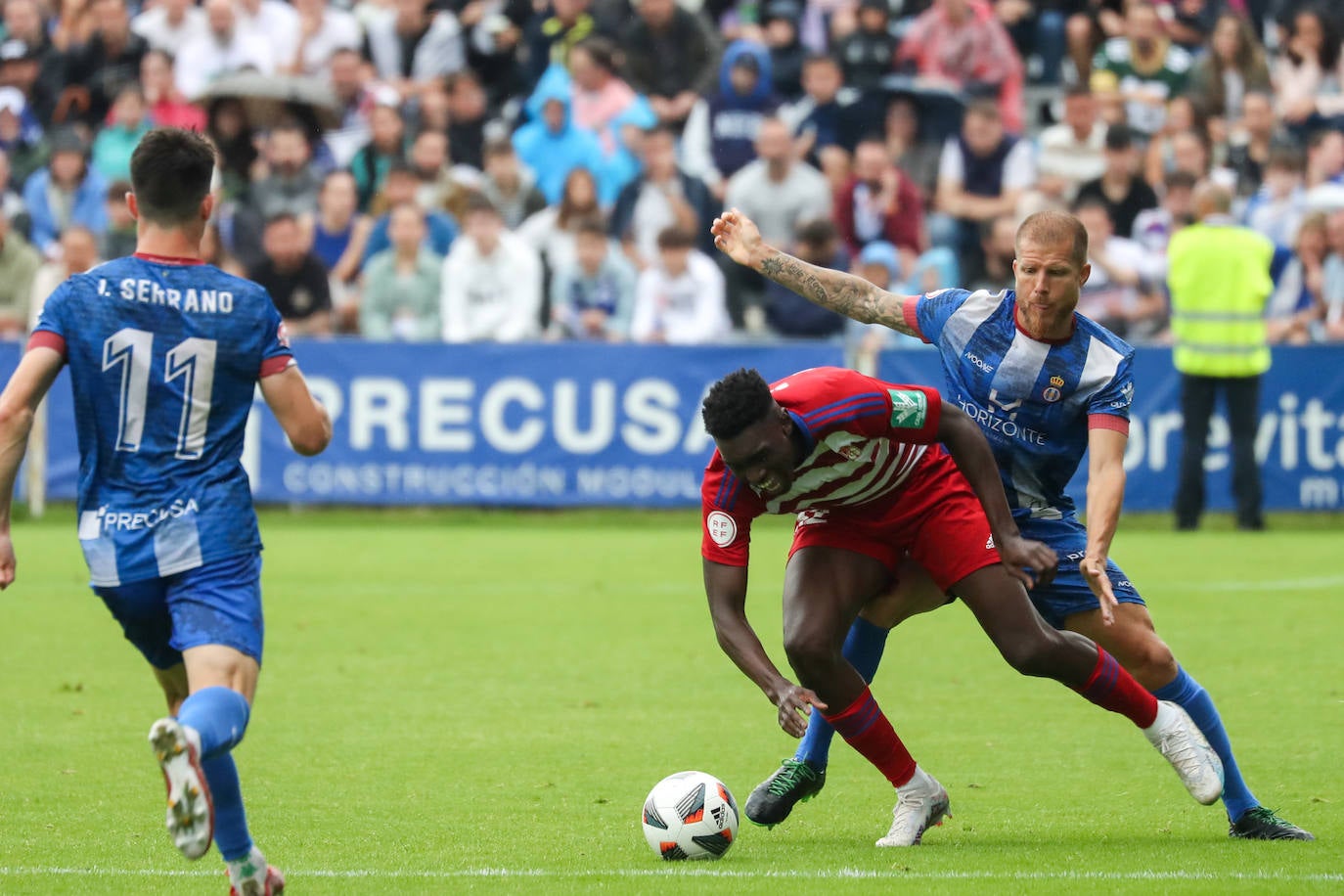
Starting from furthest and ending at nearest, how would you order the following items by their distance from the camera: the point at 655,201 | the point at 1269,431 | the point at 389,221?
the point at 655,201 < the point at 389,221 < the point at 1269,431

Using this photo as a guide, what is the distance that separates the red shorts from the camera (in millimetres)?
6555

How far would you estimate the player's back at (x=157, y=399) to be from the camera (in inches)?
202

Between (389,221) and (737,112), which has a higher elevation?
(737,112)

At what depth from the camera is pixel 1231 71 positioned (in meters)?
21.3

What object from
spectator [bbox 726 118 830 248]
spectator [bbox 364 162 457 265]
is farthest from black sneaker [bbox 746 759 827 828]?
spectator [bbox 364 162 457 265]

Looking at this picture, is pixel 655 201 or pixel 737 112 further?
pixel 737 112

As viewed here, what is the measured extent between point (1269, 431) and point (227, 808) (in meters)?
13.3

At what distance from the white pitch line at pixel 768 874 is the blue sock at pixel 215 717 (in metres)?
0.91

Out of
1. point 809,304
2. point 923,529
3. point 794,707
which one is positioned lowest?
point 794,707

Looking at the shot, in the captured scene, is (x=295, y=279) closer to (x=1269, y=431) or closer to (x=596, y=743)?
(x=1269, y=431)

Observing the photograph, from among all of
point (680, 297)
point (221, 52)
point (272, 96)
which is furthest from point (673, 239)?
point (221, 52)

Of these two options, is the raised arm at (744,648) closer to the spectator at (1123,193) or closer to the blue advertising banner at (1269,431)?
the blue advertising banner at (1269,431)

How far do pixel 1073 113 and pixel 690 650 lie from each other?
1079 cm

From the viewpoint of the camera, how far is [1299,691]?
30.5ft
